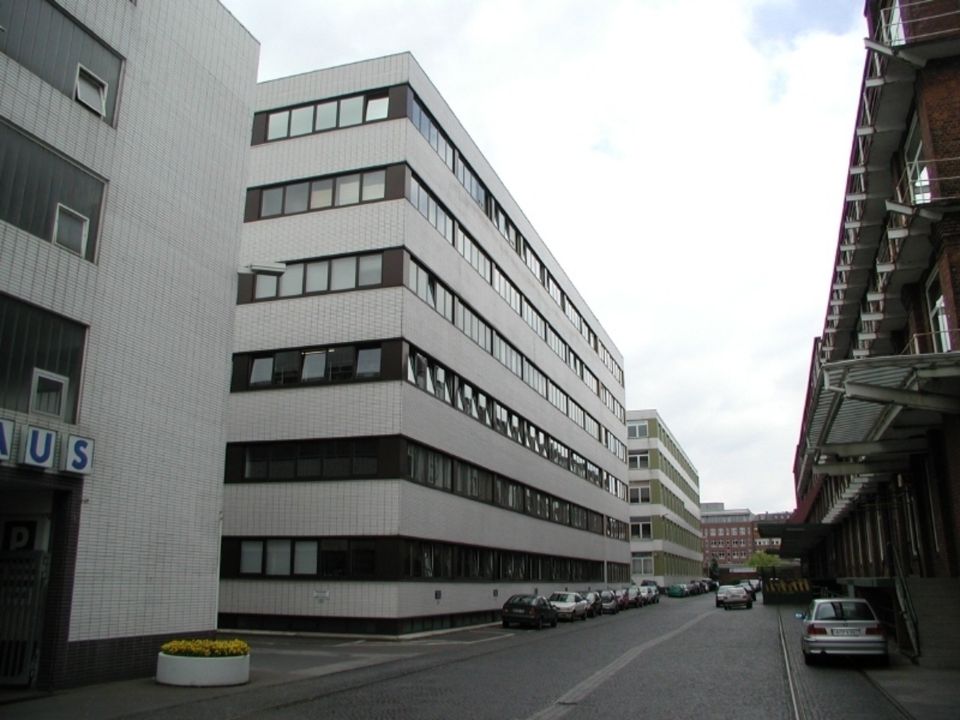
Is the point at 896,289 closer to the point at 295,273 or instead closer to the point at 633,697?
the point at 633,697

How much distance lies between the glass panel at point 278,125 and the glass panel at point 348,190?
11.4 feet

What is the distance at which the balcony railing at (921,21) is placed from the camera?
18156mm

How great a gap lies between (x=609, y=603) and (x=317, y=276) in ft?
87.8

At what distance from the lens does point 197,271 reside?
17547 millimetres

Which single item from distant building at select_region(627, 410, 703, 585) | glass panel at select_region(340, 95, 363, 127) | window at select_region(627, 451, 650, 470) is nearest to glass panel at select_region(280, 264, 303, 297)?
glass panel at select_region(340, 95, 363, 127)

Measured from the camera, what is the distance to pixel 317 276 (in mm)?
29219

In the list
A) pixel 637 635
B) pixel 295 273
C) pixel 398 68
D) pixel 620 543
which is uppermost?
pixel 398 68

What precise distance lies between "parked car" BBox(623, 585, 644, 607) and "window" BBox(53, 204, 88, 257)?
144 feet

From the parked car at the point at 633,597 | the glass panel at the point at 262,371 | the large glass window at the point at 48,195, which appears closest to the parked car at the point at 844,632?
the large glass window at the point at 48,195

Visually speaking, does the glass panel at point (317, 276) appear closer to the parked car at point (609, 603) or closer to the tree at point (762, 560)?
the parked car at point (609, 603)

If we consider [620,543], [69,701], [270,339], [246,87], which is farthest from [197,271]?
[620,543]

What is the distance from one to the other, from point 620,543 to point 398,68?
46.0 metres

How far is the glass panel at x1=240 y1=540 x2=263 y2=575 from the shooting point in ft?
90.3

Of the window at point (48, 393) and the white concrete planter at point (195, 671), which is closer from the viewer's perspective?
the window at point (48, 393)
